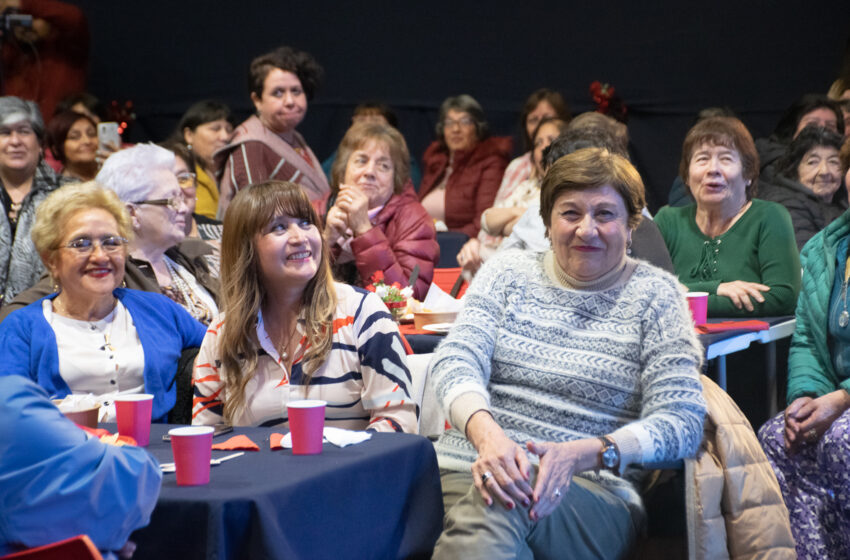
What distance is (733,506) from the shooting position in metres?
2.20

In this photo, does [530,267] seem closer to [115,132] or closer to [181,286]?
[181,286]

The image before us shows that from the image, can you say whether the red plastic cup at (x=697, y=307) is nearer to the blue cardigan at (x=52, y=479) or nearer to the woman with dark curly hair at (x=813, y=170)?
the woman with dark curly hair at (x=813, y=170)

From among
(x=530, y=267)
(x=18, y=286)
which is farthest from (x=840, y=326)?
(x=18, y=286)

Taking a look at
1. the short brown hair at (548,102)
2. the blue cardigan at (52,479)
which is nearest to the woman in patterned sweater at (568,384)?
the blue cardigan at (52,479)

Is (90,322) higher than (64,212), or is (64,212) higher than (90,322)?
(64,212)

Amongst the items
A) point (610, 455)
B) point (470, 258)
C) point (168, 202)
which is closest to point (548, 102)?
point (470, 258)

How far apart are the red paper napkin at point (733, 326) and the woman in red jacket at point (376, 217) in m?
1.14

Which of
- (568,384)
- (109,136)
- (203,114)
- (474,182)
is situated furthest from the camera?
(474,182)

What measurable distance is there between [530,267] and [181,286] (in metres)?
1.36

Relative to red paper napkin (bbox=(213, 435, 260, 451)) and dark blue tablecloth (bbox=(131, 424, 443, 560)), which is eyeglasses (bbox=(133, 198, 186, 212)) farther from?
red paper napkin (bbox=(213, 435, 260, 451))

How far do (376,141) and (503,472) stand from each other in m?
2.39

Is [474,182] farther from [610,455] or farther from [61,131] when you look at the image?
[610,455]

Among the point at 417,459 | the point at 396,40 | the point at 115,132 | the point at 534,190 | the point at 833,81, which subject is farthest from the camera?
the point at 396,40

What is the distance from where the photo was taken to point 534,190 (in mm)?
4828
